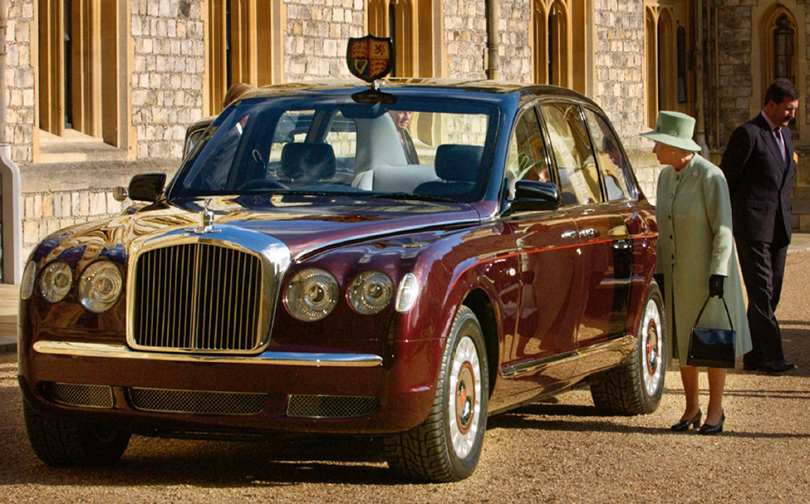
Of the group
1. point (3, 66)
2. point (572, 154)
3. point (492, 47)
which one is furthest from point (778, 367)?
point (492, 47)

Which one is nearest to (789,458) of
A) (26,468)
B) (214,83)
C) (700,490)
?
(700,490)

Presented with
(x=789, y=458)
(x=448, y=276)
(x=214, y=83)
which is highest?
(x=214, y=83)

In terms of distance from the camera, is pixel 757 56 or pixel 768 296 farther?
pixel 757 56

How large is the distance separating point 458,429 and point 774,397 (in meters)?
3.40

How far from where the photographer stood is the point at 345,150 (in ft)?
22.6

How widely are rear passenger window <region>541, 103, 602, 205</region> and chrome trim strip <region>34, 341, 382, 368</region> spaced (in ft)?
7.14

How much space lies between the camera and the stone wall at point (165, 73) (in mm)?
18922

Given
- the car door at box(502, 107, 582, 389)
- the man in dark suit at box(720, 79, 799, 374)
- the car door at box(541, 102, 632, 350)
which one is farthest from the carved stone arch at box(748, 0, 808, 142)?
the car door at box(502, 107, 582, 389)

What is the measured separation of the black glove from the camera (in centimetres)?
737

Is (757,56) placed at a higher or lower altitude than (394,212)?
higher

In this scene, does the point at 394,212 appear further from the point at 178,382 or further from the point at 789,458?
the point at 789,458

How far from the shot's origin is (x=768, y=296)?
33.2 ft

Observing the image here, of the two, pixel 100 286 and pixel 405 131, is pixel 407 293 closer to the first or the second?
pixel 100 286

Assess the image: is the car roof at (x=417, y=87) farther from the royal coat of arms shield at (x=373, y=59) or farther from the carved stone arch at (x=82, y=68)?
the carved stone arch at (x=82, y=68)
